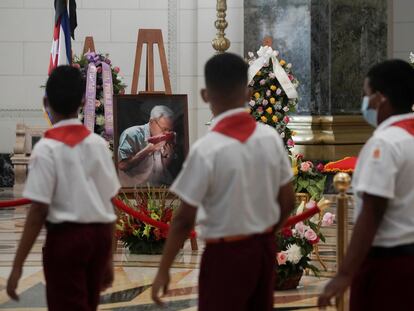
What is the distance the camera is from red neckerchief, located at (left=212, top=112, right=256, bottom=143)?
13.1 ft

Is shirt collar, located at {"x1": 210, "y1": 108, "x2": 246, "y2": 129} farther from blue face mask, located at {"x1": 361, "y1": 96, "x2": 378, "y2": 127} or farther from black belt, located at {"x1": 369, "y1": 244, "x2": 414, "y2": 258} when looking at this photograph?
black belt, located at {"x1": 369, "y1": 244, "x2": 414, "y2": 258}

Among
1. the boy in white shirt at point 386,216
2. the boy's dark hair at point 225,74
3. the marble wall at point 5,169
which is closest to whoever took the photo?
the boy in white shirt at point 386,216

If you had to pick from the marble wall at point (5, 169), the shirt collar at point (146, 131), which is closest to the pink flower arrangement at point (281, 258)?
the shirt collar at point (146, 131)

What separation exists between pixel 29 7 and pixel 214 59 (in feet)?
49.3

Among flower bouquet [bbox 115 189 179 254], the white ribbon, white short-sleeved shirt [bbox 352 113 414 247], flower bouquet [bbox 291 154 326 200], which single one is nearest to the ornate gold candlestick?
the white ribbon

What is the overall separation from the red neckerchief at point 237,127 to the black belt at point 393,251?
0.67 meters

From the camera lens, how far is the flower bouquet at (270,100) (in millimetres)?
10617

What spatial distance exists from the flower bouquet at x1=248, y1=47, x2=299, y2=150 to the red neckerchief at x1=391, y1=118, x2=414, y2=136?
6538mm

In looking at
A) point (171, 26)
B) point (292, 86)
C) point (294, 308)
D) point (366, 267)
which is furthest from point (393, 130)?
point (171, 26)

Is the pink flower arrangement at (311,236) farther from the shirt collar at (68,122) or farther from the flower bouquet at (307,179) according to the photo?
the shirt collar at (68,122)

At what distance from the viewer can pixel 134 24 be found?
61.5ft

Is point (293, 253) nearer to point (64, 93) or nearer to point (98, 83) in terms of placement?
point (64, 93)

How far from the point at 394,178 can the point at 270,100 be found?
678 cm

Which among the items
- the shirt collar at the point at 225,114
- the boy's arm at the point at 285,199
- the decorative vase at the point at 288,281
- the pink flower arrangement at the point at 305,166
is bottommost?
the decorative vase at the point at 288,281
